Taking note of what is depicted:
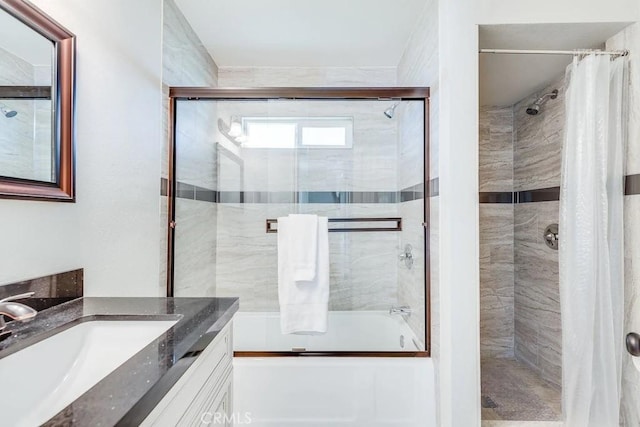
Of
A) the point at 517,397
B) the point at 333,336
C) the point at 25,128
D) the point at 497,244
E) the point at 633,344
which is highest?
the point at 25,128

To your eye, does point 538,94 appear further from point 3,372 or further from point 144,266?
point 3,372

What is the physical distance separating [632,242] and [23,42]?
2453 mm

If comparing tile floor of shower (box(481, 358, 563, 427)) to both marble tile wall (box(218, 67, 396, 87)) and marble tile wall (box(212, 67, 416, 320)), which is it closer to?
marble tile wall (box(212, 67, 416, 320))

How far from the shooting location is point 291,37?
2354 millimetres

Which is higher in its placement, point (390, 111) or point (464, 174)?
point (390, 111)

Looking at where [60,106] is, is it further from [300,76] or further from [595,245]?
[595,245]

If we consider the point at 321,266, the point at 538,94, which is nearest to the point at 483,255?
the point at 538,94

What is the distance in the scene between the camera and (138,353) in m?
0.73

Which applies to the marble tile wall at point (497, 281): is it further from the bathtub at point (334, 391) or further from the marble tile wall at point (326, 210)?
the bathtub at point (334, 391)

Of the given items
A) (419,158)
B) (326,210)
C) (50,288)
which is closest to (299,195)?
(326,210)

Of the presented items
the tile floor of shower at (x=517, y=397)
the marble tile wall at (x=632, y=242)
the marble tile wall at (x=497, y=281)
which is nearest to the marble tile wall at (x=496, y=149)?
the marble tile wall at (x=497, y=281)

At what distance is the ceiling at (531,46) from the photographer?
155cm

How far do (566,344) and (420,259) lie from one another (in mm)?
782

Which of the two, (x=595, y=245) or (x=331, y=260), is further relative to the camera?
(x=331, y=260)
